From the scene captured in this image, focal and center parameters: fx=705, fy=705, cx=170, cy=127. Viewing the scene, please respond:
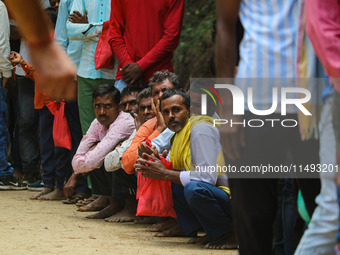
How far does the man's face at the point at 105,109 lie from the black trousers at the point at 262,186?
12.6 feet

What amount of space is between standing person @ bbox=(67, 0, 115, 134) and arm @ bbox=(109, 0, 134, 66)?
0.44 m

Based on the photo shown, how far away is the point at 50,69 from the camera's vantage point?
6.89 feet

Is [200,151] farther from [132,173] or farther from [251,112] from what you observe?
[251,112]

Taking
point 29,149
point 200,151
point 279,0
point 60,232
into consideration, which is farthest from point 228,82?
point 29,149

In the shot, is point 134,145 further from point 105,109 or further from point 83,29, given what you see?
point 83,29

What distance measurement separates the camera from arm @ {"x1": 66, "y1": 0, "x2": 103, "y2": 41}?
7.16 m

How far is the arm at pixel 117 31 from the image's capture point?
266 inches

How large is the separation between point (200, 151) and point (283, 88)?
7.09 ft

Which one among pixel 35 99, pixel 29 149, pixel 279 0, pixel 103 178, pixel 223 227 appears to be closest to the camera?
pixel 279 0

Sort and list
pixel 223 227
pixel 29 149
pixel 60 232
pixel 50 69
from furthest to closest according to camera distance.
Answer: pixel 29 149 → pixel 60 232 → pixel 223 227 → pixel 50 69

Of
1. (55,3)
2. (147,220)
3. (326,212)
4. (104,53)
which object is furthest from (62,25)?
(326,212)

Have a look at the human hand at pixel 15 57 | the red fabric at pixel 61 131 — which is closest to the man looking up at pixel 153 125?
the red fabric at pixel 61 131

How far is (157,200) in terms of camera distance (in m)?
5.40

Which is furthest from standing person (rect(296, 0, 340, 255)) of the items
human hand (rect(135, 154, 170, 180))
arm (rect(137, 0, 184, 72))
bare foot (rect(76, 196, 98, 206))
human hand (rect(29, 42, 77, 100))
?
bare foot (rect(76, 196, 98, 206))
